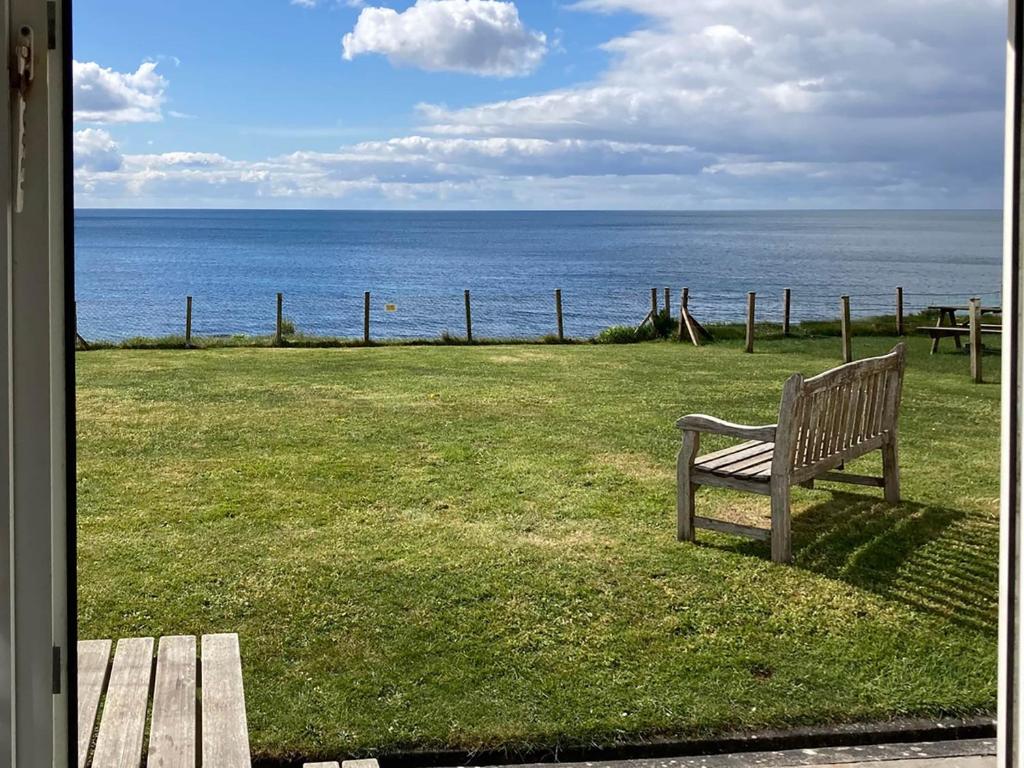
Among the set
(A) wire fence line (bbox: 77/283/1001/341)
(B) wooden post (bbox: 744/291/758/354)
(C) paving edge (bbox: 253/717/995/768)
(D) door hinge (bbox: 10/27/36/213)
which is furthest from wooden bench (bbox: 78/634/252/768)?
(A) wire fence line (bbox: 77/283/1001/341)

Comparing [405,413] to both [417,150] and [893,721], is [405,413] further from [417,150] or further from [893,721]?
[417,150]

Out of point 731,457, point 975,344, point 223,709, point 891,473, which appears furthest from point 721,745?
point 975,344

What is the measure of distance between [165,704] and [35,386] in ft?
4.73

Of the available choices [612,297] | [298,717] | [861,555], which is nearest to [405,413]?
[861,555]

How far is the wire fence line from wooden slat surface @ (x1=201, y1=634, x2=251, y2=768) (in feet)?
107

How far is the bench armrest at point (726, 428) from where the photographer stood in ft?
A: 16.0

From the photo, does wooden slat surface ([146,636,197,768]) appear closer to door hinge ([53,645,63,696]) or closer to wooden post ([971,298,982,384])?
door hinge ([53,645,63,696])

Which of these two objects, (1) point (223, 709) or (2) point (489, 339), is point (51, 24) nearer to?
(1) point (223, 709)

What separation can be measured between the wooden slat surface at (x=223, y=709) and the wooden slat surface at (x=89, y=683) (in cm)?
23

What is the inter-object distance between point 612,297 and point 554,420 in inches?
1777

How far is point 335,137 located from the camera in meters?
98.3

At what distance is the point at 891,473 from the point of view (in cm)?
611

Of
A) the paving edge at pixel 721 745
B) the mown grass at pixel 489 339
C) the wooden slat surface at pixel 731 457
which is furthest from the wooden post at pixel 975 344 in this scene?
the paving edge at pixel 721 745

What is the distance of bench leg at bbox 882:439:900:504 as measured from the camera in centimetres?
604
